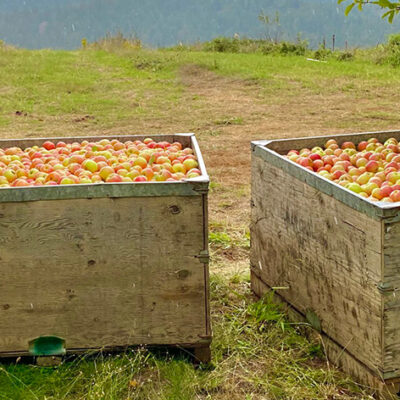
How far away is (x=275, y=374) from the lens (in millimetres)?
3389

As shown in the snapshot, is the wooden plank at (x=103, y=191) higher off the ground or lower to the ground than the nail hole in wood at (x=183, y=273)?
higher

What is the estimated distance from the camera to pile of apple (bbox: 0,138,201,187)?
11.9 ft

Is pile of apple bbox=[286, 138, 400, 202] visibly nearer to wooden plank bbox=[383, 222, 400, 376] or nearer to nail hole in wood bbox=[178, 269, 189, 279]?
wooden plank bbox=[383, 222, 400, 376]

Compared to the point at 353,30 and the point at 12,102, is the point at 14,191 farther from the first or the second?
the point at 353,30

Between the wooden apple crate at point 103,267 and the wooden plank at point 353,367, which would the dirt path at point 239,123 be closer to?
the wooden plank at point 353,367

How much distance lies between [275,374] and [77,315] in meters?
1.01

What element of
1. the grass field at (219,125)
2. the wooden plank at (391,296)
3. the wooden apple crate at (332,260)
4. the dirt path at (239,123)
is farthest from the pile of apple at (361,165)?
the dirt path at (239,123)

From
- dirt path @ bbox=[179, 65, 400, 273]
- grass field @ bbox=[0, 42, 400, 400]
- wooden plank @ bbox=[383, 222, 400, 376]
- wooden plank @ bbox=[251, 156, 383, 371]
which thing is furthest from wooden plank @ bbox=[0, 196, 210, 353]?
dirt path @ bbox=[179, 65, 400, 273]

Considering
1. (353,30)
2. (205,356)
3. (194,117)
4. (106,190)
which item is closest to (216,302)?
(205,356)

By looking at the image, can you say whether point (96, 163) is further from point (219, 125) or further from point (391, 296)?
point (219, 125)

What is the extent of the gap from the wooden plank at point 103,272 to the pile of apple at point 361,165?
881 millimetres

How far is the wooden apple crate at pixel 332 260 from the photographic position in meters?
2.92

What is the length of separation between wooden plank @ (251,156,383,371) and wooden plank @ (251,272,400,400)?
4cm

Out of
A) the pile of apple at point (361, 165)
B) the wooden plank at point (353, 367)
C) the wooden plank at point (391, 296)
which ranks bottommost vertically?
the wooden plank at point (353, 367)
